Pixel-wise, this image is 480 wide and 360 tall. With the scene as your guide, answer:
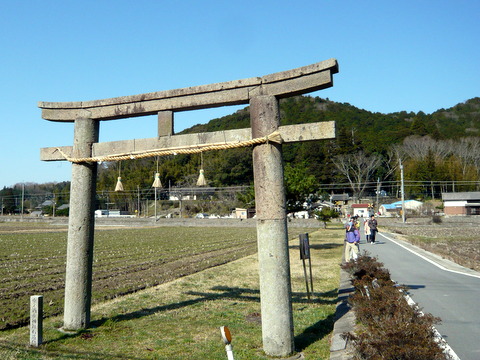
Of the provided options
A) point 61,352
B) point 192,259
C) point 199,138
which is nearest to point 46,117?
point 199,138

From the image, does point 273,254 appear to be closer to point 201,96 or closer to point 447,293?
point 201,96

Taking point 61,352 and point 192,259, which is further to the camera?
point 192,259

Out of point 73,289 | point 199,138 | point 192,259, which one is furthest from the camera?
point 192,259

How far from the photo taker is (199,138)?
6383mm

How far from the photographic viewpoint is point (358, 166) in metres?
71.1

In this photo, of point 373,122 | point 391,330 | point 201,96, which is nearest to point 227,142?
point 201,96

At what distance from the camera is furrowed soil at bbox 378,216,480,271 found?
18.0m

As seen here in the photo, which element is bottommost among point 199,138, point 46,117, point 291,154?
point 199,138

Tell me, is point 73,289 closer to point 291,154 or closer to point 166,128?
point 166,128

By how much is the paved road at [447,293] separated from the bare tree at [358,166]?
56.2 meters

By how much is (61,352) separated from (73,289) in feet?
4.21

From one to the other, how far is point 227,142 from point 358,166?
68.2 meters

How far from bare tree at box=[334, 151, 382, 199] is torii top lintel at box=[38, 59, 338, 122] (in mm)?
67315

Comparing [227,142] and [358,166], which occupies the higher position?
[358,166]
